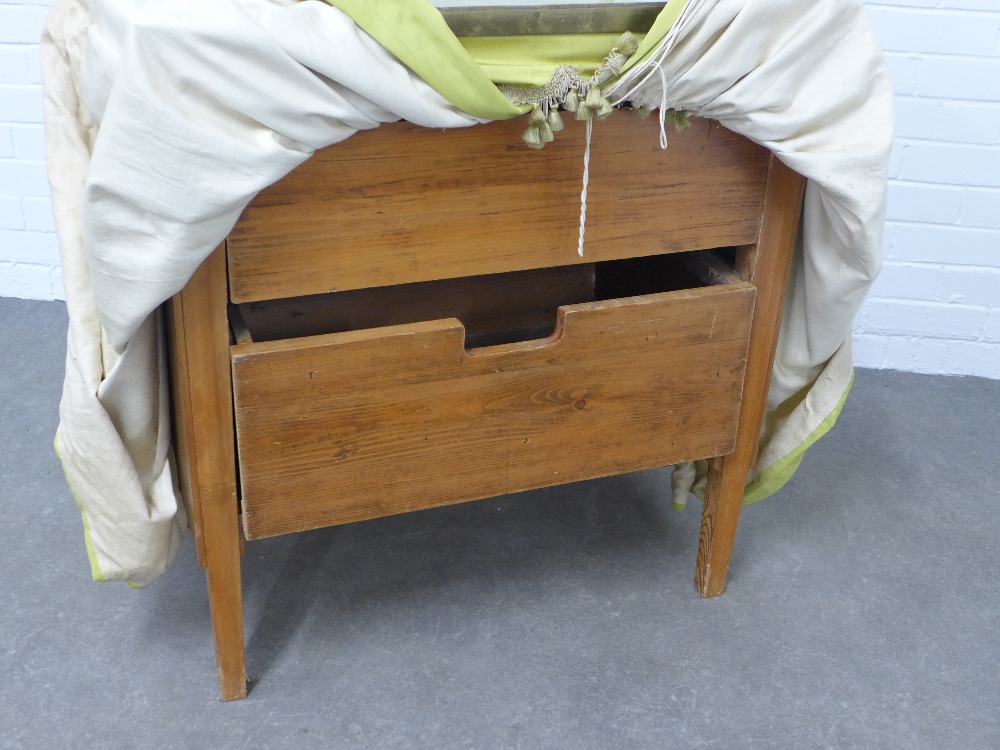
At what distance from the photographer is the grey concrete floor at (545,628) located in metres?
0.99

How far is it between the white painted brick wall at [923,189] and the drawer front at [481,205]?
737 mm

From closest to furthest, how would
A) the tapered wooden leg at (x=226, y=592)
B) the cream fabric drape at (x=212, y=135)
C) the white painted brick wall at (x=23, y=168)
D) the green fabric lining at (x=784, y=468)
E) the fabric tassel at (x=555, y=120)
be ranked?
1. the cream fabric drape at (x=212, y=135)
2. the fabric tassel at (x=555, y=120)
3. the tapered wooden leg at (x=226, y=592)
4. the green fabric lining at (x=784, y=468)
5. the white painted brick wall at (x=23, y=168)

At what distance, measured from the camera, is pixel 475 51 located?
0.79m

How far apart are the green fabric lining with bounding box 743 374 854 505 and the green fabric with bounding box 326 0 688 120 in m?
0.49

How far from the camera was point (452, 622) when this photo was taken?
3.66 feet

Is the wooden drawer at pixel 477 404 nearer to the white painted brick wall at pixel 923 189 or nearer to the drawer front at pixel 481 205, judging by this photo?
the drawer front at pixel 481 205

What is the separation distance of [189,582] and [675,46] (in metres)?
0.79

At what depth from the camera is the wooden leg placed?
0.81m

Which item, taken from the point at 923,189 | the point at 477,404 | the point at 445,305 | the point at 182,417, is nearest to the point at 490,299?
the point at 445,305

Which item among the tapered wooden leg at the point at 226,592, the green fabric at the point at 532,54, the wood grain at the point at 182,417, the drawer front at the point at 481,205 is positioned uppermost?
→ the green fabric at the point at 532,54

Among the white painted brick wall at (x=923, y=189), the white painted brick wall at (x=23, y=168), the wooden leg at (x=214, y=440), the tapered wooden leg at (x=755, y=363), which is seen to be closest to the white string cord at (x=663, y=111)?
the tapered wooden leg at (x=755, y=363)

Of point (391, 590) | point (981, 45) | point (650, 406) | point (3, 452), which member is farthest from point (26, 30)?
point (981, 45)

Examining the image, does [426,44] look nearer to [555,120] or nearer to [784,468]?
[555,120]

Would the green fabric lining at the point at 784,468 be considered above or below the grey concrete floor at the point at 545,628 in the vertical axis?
above
